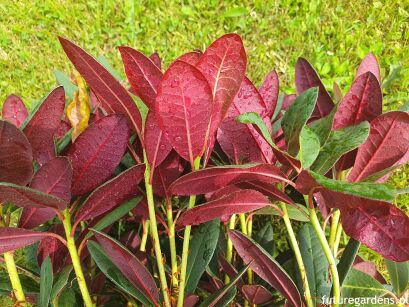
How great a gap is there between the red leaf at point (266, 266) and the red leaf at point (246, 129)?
0.23m

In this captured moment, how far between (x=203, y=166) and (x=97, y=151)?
27 centimetres

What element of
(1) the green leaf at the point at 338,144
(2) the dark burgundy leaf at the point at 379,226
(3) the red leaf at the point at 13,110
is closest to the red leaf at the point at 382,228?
(2) the dark burgundy leaf at the point at 379,226

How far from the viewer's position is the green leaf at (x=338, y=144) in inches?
36.5

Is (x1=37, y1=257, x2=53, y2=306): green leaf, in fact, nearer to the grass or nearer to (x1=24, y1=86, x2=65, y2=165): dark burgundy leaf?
(x1=24, y1=86, x2=65, y2=165): dark burgundy leaf

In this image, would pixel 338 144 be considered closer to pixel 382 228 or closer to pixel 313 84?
pixel 382 228

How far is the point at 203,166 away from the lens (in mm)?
1152

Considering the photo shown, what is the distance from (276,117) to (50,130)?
29.7 inches

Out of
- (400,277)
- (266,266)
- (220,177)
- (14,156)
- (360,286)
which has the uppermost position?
(14,156)

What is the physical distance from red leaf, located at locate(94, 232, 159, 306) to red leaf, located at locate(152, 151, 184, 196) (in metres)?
0.21

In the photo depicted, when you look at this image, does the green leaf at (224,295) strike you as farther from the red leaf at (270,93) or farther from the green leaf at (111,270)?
the red leaf at (270,93)

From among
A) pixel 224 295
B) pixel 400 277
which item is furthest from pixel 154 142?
pixel 400 277

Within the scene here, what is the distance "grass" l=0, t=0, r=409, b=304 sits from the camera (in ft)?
9.05

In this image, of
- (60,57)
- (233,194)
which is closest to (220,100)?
(233,194)

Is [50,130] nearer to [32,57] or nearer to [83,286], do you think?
[83,286]
